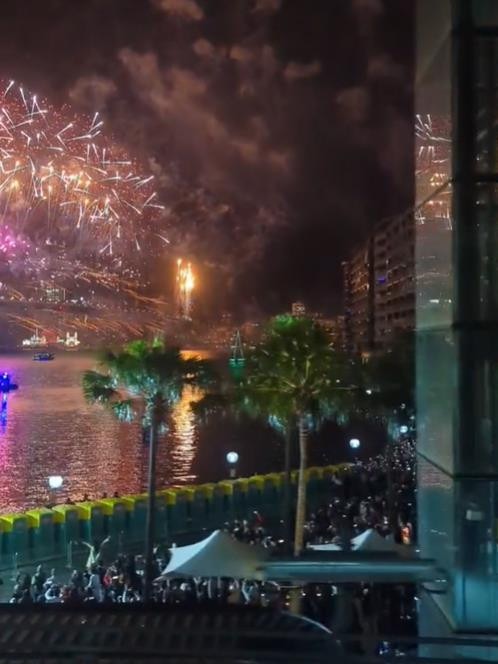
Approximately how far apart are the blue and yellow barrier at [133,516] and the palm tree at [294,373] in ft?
16.8

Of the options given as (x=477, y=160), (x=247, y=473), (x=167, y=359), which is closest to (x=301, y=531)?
(x=167, y=359)

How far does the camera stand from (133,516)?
20656 millimetres

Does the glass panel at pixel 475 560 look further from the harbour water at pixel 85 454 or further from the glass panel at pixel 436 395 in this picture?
the harbour water at pixel 85 454

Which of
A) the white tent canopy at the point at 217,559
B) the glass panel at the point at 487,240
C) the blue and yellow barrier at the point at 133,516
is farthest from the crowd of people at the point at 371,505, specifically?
the glass panel at the point at 487,240

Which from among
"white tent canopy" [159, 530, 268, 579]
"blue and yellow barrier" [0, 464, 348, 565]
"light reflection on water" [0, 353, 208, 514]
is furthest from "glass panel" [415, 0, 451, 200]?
"light reflection on water" [0, 353, 208, 514]

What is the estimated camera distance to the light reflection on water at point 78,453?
1455 inches

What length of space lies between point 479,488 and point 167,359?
11.9 m

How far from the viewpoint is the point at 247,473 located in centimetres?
4300

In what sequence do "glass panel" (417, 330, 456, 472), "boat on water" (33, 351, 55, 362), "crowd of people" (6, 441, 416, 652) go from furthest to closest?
"boat on water" (33, 351, 55, 362), "crowd of people" (6, 441, 416, 652), "glass panel" (417, 330, 456, 472)

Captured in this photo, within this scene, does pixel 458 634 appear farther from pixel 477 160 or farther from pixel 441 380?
pixel 477 160

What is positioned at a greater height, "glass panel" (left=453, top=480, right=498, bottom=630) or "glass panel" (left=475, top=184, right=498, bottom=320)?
"glass panel" (left=475, top=184, right=498, bottom=320)

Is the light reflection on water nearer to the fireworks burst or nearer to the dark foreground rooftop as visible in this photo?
the fireworks burst

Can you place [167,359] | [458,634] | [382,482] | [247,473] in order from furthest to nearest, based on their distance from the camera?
[247,473], [382,482], [167,359], [458,634]

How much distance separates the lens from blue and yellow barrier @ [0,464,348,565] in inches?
721
